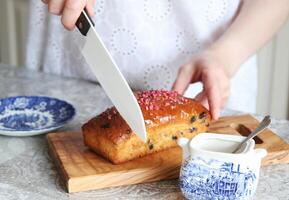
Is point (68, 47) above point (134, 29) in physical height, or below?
below

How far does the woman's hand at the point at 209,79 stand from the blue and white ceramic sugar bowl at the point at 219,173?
0.73ft

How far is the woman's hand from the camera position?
97cm

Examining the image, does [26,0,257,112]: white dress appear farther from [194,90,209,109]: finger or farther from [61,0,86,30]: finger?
[61,0,86,30]: finger

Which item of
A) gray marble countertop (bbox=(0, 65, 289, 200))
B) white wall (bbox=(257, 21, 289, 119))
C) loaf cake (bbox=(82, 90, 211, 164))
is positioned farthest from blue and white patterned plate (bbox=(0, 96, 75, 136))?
white wall (bbox=(257, 21, 289, 119))

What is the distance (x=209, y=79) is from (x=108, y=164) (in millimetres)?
262

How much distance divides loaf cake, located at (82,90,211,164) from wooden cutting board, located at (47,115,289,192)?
1 centimetres

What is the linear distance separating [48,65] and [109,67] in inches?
23.9

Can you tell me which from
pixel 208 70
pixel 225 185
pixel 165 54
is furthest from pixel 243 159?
pixel 165 54

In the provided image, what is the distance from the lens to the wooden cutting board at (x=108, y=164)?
0.80 metres

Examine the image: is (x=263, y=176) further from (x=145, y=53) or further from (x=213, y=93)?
(x=145, y=53)

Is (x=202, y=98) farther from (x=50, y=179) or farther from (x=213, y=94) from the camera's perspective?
(x=50, y=179)

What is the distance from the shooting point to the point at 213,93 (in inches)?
38.3

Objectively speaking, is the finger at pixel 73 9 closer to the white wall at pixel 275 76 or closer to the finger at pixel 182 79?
the finger at pixel 182 79

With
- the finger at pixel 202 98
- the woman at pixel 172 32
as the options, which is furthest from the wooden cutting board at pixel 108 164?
the woman at pixel 172 32
